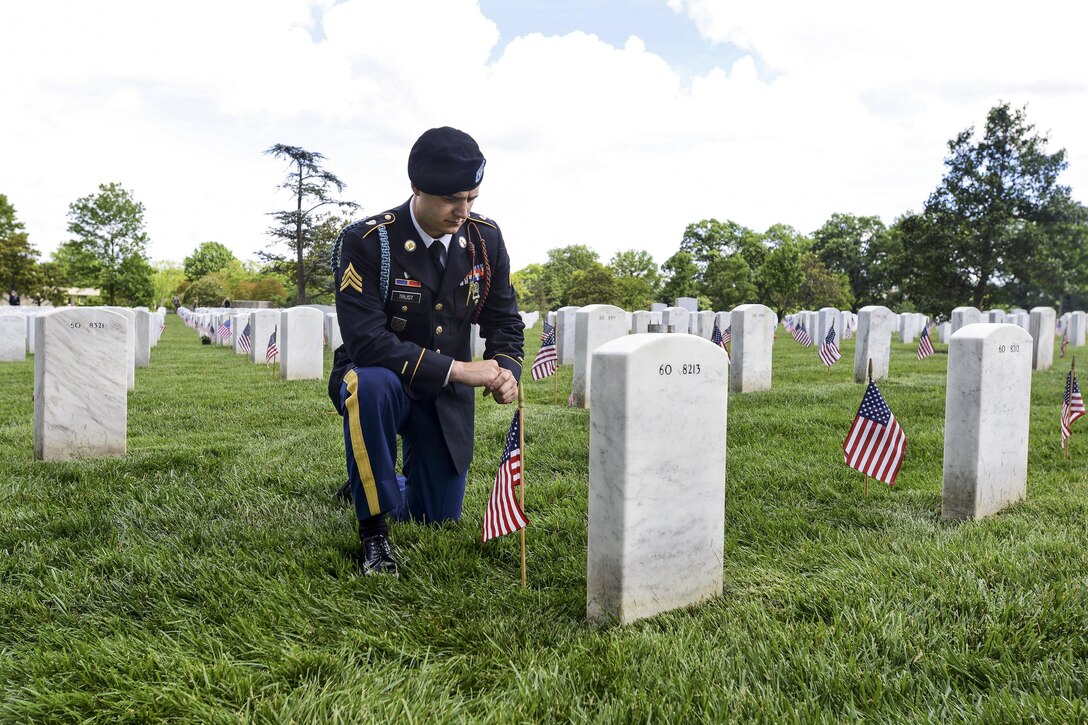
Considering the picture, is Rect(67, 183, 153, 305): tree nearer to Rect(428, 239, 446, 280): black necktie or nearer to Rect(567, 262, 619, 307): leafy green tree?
Rect(567, 262, 619, 307): leafy green tree

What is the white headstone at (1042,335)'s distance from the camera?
14.9 meters

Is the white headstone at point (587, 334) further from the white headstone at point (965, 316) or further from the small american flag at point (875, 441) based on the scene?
the white headstone at point (965, 316)

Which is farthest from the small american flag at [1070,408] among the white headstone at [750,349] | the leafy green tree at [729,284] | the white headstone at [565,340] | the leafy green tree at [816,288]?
the leafy green tree at [816,288]

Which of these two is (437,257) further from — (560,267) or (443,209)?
(560,267)

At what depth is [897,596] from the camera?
9.34ft

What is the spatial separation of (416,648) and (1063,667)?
80.9 inches

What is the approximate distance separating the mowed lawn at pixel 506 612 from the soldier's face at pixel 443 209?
1.37m

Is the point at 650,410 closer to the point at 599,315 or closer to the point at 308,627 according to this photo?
the point at 308,627

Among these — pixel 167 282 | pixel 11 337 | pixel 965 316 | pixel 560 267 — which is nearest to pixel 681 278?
pixel 560 267

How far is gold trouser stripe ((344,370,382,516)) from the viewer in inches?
128

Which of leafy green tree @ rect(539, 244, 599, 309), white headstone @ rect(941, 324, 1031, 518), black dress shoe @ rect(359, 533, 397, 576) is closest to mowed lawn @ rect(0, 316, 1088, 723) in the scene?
black dress shoe @ rect(359, 533, 397, 576)

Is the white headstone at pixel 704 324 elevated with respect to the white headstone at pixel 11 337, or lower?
elevated

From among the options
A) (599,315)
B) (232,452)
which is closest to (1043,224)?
(599,315)

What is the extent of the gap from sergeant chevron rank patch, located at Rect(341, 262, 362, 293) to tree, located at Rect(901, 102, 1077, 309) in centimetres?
3462
